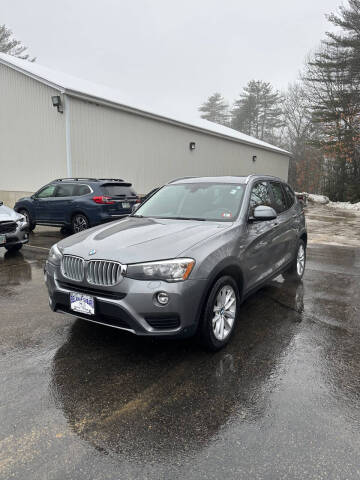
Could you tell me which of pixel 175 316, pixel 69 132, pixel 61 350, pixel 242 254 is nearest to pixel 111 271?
pixel 175 316

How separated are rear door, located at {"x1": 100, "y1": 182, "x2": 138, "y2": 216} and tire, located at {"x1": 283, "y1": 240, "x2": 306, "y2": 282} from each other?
206 inches

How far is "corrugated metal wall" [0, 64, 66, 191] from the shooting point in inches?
542

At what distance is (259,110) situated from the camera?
50031mm

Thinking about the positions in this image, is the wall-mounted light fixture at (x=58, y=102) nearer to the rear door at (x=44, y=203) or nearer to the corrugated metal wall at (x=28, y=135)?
the corrugated metal wall at (x=28, y=135)

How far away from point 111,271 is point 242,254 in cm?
141

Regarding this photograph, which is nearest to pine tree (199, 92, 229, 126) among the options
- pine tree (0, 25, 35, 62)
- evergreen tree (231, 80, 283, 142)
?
evergreen tree (231, 80, 283, 142)

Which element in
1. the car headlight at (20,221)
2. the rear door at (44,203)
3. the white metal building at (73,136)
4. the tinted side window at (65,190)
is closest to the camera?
the car headlight at (20,221)

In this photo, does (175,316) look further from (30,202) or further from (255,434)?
(30,202)

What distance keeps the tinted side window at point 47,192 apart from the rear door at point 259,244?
775 cm

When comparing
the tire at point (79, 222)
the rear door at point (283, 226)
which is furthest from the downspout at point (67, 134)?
the rear door at point (283, 226)

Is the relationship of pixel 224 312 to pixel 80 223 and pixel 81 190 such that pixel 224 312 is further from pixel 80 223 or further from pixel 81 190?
pixel 81 190

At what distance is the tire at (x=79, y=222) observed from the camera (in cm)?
1005

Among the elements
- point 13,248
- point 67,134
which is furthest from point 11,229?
point 67,134

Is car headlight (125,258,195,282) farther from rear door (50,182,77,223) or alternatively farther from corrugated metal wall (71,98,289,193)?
corrugated metal wall (71,98,289,193)
